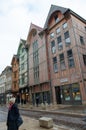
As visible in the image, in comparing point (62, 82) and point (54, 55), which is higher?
point (54, 55)

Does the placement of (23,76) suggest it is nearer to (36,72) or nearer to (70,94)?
(36,72)

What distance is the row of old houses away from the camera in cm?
2041

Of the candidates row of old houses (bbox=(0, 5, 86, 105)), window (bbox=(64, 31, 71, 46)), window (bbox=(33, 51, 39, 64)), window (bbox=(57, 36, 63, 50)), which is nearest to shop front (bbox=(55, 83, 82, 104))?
row of old houses (bbox=(0, 5, 86, 105))

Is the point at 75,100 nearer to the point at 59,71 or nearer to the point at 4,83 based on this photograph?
the point at 59,71

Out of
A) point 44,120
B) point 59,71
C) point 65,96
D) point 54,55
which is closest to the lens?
point 44,120

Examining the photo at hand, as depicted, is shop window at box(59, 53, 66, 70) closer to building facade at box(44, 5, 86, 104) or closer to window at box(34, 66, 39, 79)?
building facade at box(44, 5, 86, 104)

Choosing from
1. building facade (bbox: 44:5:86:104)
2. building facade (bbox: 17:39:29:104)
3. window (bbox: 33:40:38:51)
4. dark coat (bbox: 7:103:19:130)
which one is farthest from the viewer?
building facade (bbox: 17:39:29:104)

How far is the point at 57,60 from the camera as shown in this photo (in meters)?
24.3

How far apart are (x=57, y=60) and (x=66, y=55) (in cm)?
249

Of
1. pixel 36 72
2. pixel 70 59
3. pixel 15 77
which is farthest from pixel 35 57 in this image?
pixel 15 77

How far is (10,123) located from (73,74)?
655 inches

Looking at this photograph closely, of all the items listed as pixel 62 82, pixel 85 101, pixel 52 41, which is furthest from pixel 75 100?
pixel 52 41

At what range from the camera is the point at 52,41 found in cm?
2666

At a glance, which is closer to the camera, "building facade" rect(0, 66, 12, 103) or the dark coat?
the dark coat
